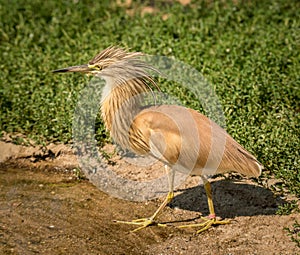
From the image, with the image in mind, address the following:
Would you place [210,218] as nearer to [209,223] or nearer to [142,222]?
[209,223]

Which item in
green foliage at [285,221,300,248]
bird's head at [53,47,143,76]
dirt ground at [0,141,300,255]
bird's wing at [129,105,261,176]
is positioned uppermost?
bird's head at [53,47,143,76]

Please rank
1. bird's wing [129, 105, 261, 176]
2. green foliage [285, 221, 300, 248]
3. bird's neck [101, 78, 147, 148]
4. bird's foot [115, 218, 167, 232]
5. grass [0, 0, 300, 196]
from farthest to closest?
grass [0, 0, 300, 196] < bird's neck [101, 78, 147, 148] < bird's foot [115, 218, 167, 232] < bird's wing [129, 105, 261, 176] < green foliage [285, 221, 300, 248]

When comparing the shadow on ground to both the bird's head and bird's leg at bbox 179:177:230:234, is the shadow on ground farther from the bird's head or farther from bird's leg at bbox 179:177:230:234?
the bird's head

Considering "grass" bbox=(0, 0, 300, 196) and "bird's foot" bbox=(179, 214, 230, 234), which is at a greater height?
"grass" bbox=(0, 0, 300, 196)

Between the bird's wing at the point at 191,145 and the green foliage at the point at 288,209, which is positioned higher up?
the bird's wing at the point at 191,145

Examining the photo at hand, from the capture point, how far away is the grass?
6.76m

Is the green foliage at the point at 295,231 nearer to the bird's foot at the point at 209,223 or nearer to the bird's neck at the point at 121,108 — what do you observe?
the bird's foot at the point at 209,223

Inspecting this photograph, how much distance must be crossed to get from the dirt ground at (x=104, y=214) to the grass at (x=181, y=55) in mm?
323

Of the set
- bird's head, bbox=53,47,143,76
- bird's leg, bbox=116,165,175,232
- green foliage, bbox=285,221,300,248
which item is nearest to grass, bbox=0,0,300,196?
green foliage, bbox=285,221,300,248

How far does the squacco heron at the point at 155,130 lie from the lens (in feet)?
18.2

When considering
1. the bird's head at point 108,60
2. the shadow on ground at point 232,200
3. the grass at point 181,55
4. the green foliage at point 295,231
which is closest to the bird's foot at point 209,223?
the shadow on ground at point 232,200

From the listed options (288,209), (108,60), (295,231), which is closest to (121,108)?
(108,60)

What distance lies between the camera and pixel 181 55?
7.99 meters

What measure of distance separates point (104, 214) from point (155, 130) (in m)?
0.91
